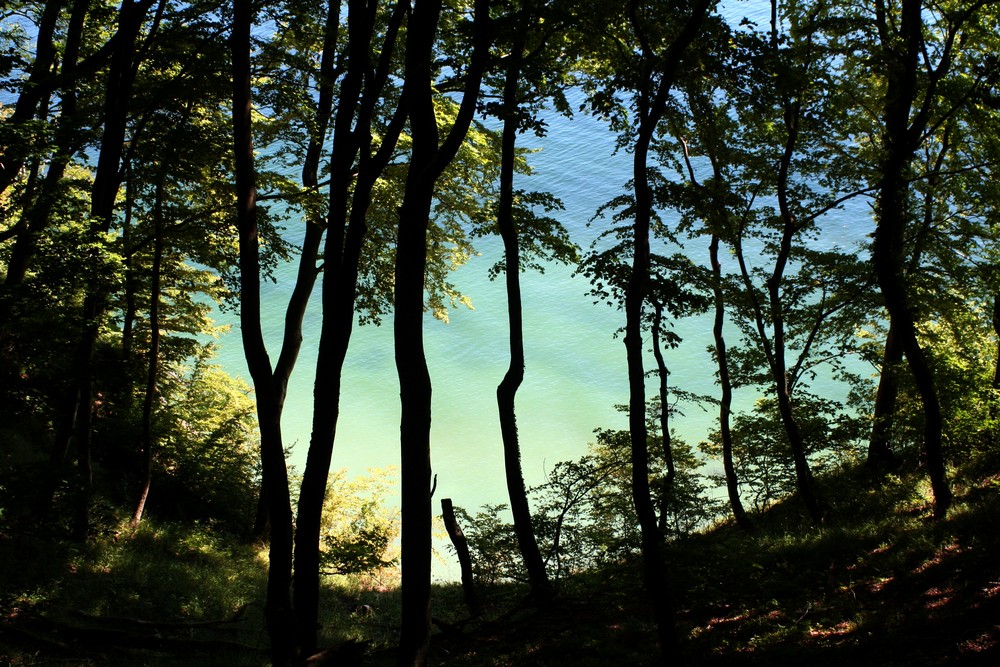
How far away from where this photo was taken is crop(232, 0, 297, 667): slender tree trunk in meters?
6.77

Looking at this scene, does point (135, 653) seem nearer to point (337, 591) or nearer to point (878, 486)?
point (337, 591)

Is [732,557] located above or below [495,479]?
below

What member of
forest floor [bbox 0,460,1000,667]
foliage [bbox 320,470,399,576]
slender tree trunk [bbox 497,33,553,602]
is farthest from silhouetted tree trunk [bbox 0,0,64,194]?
foliage [bbox 320,470,399,576]

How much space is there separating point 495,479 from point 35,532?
23679 mm

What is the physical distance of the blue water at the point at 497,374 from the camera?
3206 centimetres

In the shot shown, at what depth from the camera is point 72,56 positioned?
31.9ft

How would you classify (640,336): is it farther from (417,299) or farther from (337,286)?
(337,286)

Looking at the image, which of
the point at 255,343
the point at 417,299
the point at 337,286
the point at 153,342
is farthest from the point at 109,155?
the point at 417,299

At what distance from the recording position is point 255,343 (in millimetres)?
6941

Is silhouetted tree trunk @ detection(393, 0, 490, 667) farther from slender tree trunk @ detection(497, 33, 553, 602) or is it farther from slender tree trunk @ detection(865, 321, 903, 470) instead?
slender tree trunk @ detection(865, 321, 903, 470)

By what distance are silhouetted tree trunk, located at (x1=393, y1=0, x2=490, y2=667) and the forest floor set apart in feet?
6.18

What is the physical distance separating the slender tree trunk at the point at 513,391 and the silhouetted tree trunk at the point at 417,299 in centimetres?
231

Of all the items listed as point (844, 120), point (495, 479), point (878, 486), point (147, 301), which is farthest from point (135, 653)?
point (495, 479)

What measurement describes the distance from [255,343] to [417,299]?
1952 millimetres
